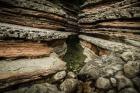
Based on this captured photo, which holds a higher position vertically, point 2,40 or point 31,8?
point 31,8

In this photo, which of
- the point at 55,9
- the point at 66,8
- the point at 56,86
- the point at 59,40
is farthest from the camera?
the point at 66,8

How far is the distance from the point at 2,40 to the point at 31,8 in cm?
223

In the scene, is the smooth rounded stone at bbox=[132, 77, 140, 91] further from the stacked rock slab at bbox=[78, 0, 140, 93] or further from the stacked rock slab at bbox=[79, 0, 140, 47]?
the stacked rock slab at bbox=[79, 0, 140, 47]

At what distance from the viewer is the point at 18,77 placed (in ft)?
13.8

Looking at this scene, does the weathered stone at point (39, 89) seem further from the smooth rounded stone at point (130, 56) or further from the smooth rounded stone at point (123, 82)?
the smooth rounded stone at point (130, 56)

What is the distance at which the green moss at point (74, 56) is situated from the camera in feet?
19.8

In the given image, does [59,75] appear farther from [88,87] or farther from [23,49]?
[23,49]

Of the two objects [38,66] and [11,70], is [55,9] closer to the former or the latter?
[38,66]

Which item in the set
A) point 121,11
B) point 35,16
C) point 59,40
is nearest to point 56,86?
point 59,40

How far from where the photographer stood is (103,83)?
14.5 ft

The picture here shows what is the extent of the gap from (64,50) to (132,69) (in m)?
3.23

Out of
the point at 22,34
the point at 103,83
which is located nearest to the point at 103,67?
the point at 103,83

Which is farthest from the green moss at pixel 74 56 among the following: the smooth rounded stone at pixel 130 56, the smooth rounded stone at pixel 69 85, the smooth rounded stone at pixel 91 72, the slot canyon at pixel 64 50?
A: the smooth rounded stone at pixel 130 56

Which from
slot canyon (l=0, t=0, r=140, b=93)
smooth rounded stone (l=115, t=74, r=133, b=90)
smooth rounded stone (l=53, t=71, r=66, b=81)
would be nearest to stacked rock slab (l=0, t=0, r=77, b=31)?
slot canyon (l=0, t=0, r=140, b=93)
